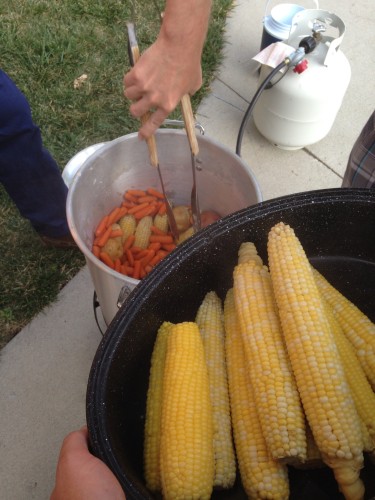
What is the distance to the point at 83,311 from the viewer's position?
2.07 metres

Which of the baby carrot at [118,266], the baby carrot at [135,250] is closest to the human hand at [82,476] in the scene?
the baby carrot at [118,266]

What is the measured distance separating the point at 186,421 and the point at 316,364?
0.83 ft

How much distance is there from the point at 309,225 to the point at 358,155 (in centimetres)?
57

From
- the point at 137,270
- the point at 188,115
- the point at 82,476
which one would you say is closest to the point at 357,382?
the point at 82,476

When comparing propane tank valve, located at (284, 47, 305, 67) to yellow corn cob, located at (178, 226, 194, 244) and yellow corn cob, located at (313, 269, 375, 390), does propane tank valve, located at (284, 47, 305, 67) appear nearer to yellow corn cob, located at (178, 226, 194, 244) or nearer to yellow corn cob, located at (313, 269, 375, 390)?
yellow corn cob, located at (178, 226, 194, 244)

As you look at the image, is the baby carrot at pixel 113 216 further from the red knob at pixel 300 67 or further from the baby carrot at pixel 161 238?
the red knob at pixel 300 67

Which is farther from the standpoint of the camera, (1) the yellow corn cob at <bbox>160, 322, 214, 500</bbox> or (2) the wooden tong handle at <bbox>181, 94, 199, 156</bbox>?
(2) the wooden tong handle at <bbox>181, 94, 199, 156</bbox>

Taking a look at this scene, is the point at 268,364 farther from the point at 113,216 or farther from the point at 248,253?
the point at 113,216

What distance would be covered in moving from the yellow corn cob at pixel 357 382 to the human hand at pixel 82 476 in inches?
17.0

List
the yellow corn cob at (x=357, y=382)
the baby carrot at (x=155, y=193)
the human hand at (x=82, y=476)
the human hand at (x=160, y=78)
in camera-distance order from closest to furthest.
A: the human hand at (x=82, y=476)
the yellow corn cob at (x=357, y=382)
the human hand at (x=160, y=78)
the baby carrot at (x=155, y=193)

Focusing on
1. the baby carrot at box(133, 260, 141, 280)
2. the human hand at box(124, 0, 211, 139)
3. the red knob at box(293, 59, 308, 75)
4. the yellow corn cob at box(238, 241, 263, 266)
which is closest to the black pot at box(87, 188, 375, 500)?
the yellow corn cob at box(238, 241, 263, 266)

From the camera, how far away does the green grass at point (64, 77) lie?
2.17 meters

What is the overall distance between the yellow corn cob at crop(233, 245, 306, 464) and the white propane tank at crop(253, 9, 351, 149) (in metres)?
1.44

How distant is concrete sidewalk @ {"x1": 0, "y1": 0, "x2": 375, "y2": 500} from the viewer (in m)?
1.77
